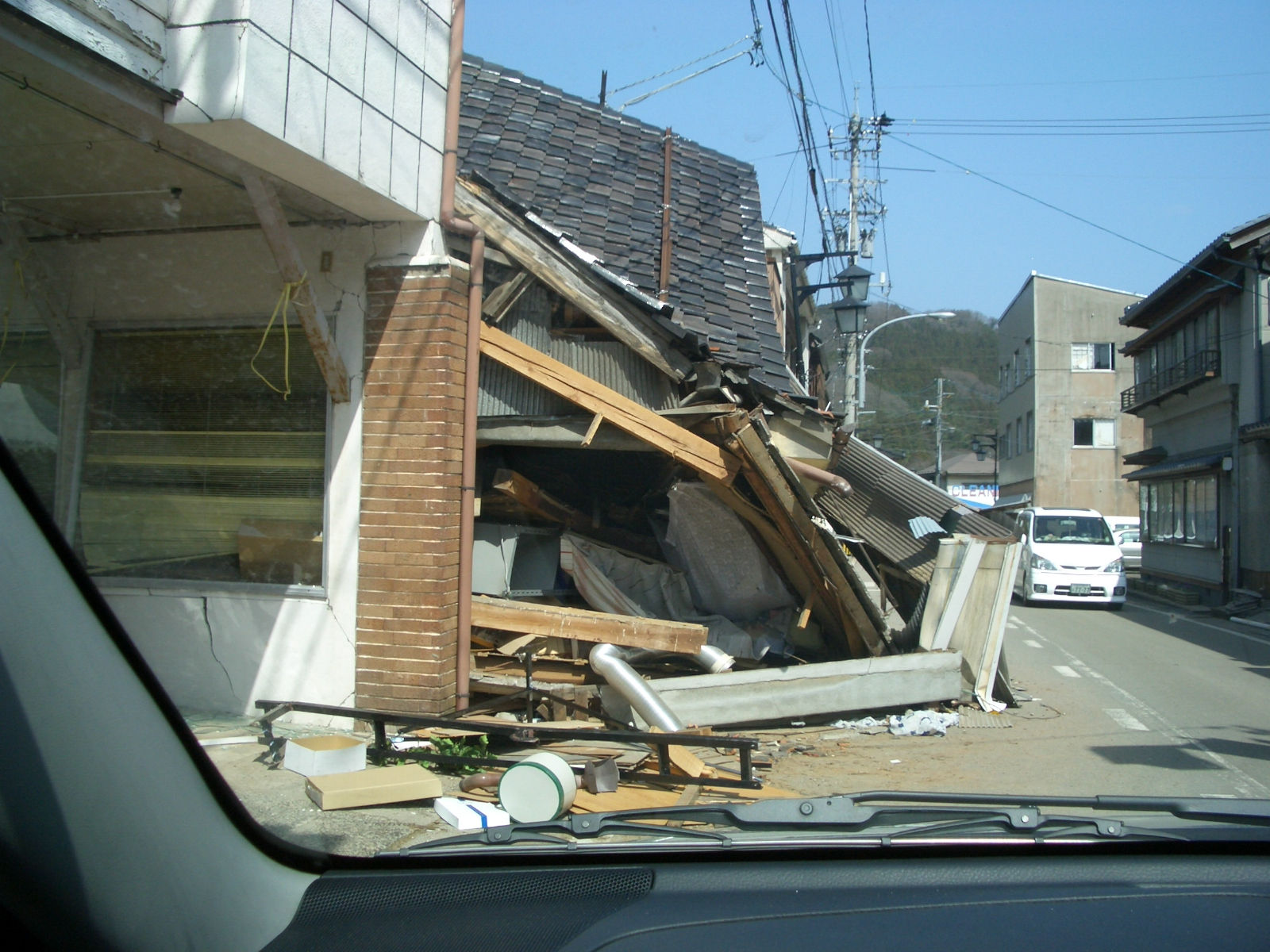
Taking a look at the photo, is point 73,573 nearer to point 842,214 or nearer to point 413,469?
point 413,469

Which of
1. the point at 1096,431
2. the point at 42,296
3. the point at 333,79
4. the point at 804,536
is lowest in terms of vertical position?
the point at 804,536

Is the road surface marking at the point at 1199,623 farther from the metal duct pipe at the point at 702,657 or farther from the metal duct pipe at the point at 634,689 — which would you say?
the metal duct pipe at the point at 634,689

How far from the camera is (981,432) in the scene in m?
57.9

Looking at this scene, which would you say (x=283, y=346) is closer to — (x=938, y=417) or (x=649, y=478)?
(x=649, y=478)

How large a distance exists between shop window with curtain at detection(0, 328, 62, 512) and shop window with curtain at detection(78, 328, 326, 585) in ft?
1.30

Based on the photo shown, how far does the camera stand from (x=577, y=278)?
7.62 meters

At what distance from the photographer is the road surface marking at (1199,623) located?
14.0 metres

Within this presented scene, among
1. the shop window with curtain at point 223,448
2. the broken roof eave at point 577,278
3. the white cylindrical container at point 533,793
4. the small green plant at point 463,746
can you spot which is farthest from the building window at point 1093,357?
the white cylindrical container at point 533,793

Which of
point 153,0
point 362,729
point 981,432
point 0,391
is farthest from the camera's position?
point 981,432

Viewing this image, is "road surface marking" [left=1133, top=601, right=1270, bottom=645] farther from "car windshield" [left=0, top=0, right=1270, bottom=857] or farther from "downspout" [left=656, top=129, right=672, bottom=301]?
"downspout" [left=656, top=129, right=672, bottom=301]

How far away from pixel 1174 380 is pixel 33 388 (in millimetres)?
25491

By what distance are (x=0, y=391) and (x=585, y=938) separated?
4.68m

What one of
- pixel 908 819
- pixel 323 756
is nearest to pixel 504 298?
pixel 323 756

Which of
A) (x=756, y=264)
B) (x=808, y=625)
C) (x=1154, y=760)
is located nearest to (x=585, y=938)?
(x=1154, y=760)
